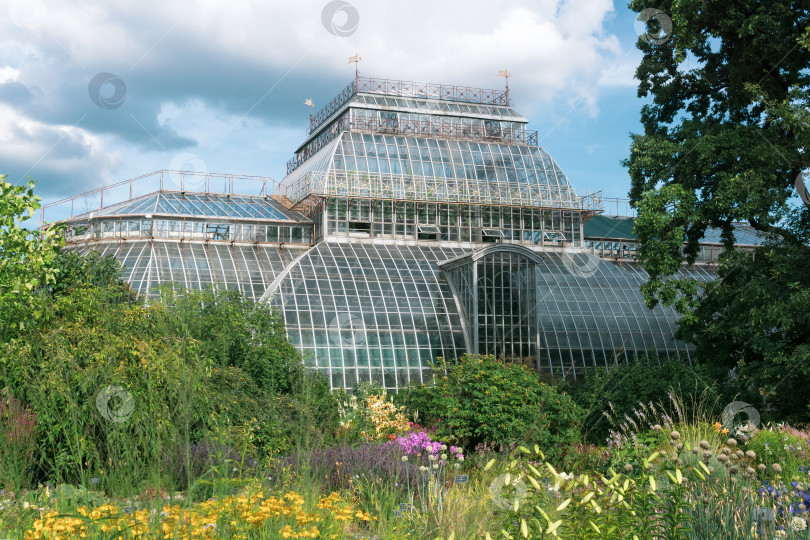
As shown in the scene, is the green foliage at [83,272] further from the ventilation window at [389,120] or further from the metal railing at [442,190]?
the ventilation window at [389,120]

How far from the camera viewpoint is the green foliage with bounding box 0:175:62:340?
1316 centimetres

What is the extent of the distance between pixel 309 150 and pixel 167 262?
636 inches

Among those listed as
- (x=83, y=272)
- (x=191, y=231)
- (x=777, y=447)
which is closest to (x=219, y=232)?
(x=191, y=231)

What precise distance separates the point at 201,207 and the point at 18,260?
2210cm

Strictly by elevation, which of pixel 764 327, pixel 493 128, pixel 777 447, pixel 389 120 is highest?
pixel 389 120

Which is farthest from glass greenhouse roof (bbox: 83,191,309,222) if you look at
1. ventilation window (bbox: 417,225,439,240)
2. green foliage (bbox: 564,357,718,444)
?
green foliage (bbox: 564,357,718,444)

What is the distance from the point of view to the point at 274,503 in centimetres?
681

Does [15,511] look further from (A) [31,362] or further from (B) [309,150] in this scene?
(B) [309,150]

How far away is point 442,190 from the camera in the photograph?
120 ft

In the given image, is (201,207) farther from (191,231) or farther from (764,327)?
(764,327)

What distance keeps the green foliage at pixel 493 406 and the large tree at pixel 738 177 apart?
436 centimetres

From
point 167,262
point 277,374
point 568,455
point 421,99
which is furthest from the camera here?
point 421,99

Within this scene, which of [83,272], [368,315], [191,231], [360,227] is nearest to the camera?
[83,272]

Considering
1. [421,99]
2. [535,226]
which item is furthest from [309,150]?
[535,226]
